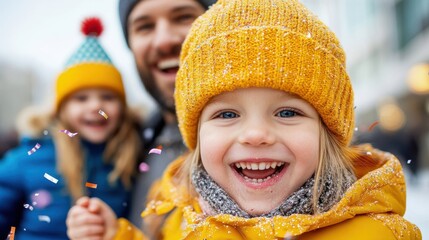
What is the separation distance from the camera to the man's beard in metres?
2.61

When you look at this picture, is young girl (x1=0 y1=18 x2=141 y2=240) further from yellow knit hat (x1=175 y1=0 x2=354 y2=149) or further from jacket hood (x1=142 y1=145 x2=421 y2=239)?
yellow knit hat (x1=175 y1=0 x2=354 y2=149)

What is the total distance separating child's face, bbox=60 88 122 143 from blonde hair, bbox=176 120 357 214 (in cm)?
103

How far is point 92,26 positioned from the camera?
2697mm

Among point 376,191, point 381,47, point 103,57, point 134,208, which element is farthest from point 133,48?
point 381,47

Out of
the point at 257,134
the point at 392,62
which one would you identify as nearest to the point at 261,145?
the point at 257,134

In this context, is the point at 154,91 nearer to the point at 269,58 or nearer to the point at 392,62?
the point at 269,58

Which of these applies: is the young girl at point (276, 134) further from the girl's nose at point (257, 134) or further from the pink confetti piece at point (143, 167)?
the pink confetti piece at point (143, 167)

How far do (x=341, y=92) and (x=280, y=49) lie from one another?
0.29 meters

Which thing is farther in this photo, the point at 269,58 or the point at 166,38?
the point at 166,38

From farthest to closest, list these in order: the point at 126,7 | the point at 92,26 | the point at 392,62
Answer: the point at 392,62 → the point at 92,26 → the point at 126,7

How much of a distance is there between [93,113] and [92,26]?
501mm

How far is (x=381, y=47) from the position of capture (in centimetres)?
2186

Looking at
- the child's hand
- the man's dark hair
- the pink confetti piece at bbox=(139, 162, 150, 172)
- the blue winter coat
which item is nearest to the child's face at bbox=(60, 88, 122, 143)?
the blue winter coat

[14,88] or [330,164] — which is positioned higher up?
[14,88]
